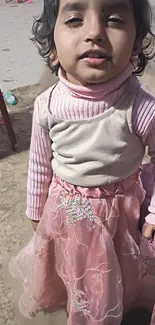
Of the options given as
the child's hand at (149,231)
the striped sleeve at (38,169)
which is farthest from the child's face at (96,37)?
the child's hand at (149,231)

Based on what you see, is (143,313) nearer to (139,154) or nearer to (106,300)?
(106,300)

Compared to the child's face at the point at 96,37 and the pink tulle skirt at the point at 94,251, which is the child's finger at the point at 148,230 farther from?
the child's face at the point at 96,37

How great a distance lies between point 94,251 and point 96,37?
1.43 ft

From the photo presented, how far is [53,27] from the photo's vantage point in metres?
0.88

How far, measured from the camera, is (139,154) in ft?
2.96

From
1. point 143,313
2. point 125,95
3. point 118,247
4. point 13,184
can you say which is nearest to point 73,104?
point 125,95

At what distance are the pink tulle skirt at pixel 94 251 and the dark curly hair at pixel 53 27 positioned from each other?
0.24m

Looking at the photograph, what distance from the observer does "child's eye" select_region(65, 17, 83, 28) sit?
80 centimetres

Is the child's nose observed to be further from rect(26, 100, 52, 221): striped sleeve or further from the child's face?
rect(26, 100, 52, 221): striped sleeve

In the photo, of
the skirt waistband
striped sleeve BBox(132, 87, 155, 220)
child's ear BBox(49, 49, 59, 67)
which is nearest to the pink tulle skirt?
the skirt waistband

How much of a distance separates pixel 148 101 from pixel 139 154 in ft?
0.36

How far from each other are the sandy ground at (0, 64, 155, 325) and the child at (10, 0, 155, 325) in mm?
158

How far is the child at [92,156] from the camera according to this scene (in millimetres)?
799

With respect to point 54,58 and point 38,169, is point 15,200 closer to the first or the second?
point 38,169
